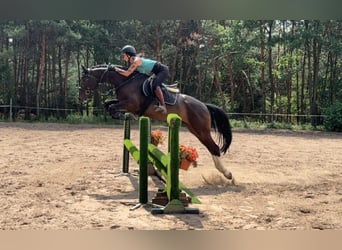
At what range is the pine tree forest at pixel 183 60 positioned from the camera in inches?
626

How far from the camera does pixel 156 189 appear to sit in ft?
14.7

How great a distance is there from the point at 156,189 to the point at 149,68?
134 cm

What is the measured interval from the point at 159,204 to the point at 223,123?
2.08 meters

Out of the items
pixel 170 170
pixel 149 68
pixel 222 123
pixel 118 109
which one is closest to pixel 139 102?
pixel 118 109

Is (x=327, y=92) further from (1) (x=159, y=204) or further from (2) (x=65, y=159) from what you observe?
(1) (x=159, y=204)

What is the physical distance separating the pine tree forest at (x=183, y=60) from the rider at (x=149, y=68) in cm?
1093

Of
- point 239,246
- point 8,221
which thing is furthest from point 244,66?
point 239,246

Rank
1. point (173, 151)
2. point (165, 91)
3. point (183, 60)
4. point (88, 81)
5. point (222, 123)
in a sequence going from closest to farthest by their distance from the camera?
point (173, 151) < point (88, 81) < point (165, 91) < point (222, 123) < point (183, 60)

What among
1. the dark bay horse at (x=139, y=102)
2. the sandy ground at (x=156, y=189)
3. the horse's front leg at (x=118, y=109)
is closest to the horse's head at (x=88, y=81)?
the dark bay horse at (x=139, y=102)

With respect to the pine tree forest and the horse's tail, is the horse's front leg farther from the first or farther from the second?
the pine tree forest

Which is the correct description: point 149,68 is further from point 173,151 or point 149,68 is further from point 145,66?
point 173,151

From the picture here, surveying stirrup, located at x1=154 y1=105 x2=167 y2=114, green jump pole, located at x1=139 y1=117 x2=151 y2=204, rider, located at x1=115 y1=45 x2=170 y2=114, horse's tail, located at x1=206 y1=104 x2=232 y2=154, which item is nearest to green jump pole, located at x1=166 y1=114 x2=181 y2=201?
green jump pole, located at x1=139 y1=117 x2=151 y2=204

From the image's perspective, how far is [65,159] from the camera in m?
6.50

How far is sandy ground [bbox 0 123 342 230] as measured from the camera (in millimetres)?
3024
